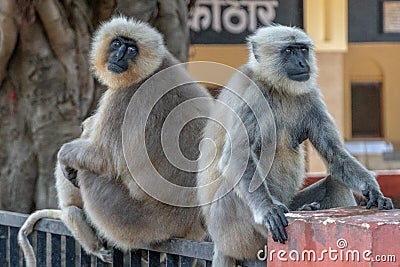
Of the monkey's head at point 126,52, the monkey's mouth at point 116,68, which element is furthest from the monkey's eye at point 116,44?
the monkey's mouth at point 116,68

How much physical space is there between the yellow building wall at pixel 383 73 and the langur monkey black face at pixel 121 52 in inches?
385

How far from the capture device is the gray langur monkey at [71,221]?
16.0 ft

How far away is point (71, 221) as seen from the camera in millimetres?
4922

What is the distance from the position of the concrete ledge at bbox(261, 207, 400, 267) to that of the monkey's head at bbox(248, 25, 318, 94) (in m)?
0.79

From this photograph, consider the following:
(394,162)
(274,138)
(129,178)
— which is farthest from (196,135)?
(394,162)

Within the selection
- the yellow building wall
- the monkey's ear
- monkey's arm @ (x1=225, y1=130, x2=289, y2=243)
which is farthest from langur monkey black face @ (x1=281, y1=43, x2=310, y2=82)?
the yellow building wall

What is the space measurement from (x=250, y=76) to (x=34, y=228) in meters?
1.44

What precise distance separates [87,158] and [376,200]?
1502 mm

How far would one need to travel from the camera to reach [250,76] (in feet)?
14.0

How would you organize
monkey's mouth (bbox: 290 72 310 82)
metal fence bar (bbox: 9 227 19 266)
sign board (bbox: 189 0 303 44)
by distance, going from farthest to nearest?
1. sign board (bbox: 189 0 303 44)
2. metal fence bar (bbox: 9 227 19 266)
3. monkey's mouth (bbox: 290 72 310 82)

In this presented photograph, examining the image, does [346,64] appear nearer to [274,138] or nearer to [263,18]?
[263,18]

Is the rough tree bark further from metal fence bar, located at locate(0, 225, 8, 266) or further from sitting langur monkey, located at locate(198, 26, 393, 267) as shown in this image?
sitting langur monkey, located at locate(198, 26, 393, 267)

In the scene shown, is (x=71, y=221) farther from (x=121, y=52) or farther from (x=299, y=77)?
(x=299, y=77)

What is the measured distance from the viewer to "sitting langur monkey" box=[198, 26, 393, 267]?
3.97m
